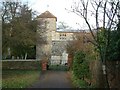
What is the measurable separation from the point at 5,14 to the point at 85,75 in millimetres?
18114

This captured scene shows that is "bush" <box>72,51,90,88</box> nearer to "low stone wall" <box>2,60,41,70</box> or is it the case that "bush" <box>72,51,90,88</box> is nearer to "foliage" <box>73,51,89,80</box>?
"foliage" <box>73,51,89,80</box>

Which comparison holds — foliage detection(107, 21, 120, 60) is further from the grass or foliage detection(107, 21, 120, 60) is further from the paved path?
the grass

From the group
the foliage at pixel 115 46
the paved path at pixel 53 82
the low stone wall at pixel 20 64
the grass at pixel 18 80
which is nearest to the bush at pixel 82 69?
the paved path at pixel 53 82

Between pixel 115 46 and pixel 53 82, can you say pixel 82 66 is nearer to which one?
pixel 53 82

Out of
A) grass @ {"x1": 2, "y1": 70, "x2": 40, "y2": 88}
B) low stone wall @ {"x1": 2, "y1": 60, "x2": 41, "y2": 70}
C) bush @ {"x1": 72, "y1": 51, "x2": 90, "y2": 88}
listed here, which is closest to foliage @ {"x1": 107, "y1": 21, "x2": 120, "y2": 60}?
grass @ {"x1": 2, "y1": 70, "x2": 40, "y2": 88}

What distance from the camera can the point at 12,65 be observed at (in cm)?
5966

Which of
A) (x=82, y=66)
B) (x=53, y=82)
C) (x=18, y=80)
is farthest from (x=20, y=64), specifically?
(x=82, y=66)

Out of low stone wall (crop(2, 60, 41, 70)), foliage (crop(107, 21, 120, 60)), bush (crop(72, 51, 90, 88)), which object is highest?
foliage (crop(107, 21, 120, 60))

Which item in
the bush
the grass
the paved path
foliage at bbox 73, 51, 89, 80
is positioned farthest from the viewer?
foliage at bbox 73, 51, 89, 80

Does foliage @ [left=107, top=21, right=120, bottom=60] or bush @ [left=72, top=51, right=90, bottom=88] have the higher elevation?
foliage @ [left=107, top=21, right=120, bottom=60]

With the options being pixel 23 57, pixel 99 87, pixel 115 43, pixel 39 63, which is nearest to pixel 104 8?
pixel 115 43

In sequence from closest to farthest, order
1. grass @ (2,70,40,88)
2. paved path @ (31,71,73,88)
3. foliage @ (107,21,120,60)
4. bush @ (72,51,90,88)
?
foliage @ (107,21,120,60)
grass @ (2,70,40,88)
paved path @ (31,71,73,88)
bush @ (72,51,90,88)

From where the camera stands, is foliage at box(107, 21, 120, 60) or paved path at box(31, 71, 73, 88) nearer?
foliage at box(107, 21, 120, 60)

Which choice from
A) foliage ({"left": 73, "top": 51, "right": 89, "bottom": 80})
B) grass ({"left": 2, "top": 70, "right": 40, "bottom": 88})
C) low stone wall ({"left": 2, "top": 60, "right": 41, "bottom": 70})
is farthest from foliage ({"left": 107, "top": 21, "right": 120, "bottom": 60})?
low stone wall ({"left": 2, "top": 60, "right": 41, "bottom": 70})
